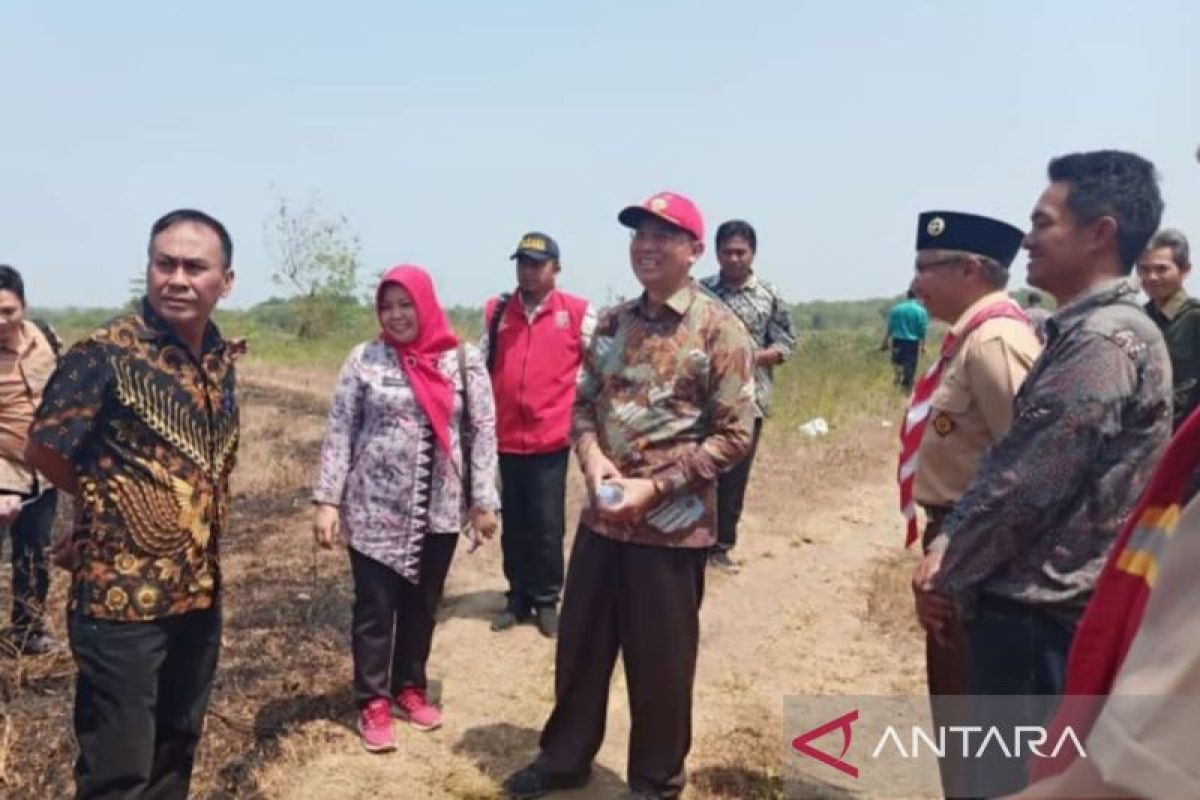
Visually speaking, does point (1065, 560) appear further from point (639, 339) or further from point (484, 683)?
point (484, 683)

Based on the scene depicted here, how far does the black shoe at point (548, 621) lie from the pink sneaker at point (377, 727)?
1.22m

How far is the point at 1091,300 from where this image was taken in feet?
6.79

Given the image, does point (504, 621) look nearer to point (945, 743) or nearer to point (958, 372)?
point (945, 743)

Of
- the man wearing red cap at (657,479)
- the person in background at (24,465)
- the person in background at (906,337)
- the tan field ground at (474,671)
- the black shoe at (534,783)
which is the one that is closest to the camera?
the man wearing red cap at (657,479)

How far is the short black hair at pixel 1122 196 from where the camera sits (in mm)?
2098

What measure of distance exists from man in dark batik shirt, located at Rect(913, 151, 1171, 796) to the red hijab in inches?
77.7

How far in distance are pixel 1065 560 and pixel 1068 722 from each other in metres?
1.12

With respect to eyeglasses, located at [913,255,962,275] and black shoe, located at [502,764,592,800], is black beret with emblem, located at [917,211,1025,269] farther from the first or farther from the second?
black shoe, located at [502,764,592,800]

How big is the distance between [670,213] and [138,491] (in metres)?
1.75

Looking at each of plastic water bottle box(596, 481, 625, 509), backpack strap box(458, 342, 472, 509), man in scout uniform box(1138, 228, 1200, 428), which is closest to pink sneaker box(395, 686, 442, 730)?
backpack strap box(458, 342, 472, 509)

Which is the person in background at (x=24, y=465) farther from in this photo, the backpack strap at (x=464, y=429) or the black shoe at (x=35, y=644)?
the backpack strap at (x=464, y=429)

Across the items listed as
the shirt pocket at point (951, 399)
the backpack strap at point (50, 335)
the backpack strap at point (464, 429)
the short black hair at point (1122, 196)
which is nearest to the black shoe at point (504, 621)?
the backpack strap at point (464, 429)

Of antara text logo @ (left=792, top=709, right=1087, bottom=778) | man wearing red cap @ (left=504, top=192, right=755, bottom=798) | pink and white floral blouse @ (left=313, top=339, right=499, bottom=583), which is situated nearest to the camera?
antara text logo @ (left=792, top=709, right=1087, bottom=778)

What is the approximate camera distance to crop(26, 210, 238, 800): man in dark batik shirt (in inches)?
91.4
